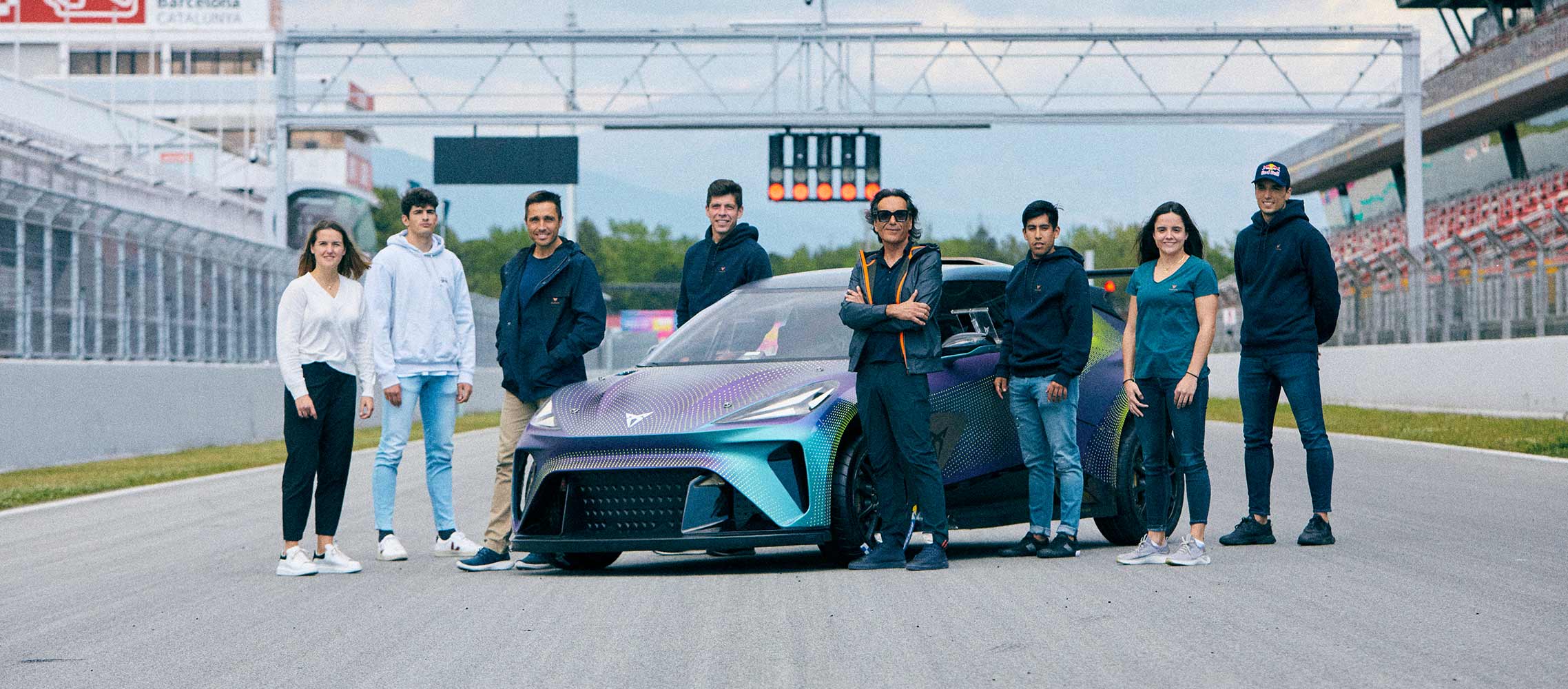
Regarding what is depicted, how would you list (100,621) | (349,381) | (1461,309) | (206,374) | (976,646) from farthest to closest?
(1461,309)
(206,374)
(349,381)
(100,621)
(976,646)

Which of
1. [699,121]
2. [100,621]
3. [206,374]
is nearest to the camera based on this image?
[100,621]

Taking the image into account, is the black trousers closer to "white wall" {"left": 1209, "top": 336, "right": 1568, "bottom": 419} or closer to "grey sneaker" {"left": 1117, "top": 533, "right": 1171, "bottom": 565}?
"grey sneaker" {"left": 1117, "top": 533, "right": 1171, "bottom": 565}

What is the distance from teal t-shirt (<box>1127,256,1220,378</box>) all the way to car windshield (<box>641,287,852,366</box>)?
4.49 feet

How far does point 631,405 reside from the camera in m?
7.80

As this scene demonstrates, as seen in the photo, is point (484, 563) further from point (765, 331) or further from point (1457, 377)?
point (1457, 377)

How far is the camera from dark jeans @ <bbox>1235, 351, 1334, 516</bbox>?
8.73 metres

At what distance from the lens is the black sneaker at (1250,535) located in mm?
8734

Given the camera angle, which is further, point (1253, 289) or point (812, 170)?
point (812, 170)

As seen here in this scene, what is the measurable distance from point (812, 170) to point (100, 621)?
25.8m

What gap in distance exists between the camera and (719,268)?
973 cm

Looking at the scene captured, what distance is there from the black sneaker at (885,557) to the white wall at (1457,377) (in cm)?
1378

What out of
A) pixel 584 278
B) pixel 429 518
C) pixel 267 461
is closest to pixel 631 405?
pixel 584 278

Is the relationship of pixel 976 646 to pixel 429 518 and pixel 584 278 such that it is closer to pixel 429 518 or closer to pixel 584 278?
pixel 584 278

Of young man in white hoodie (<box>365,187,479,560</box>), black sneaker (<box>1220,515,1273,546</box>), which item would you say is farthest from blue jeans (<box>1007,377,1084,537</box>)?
young man in white hoodie (<box>365,187,479,560</box>)
